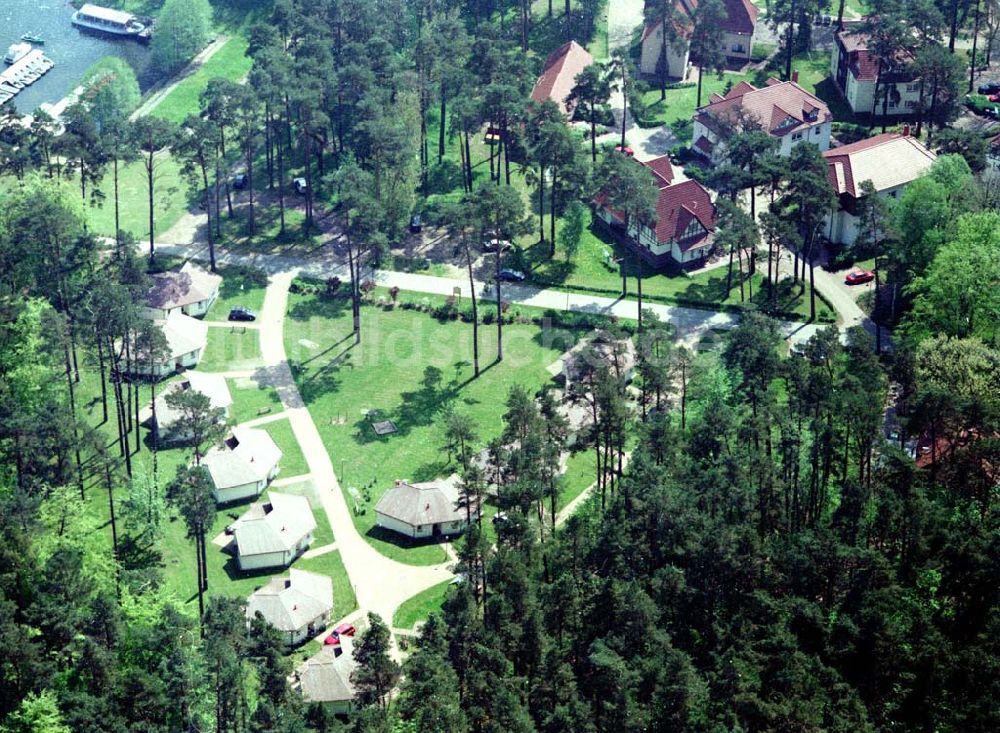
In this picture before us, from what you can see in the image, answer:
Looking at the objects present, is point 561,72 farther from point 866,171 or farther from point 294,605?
point 294,605

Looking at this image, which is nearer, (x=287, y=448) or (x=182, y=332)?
(x=287, y=448)

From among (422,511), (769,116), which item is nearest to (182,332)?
(422,511)

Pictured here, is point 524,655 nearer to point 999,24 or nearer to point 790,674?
point 790,674

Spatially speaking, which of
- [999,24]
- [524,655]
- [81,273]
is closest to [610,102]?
[999,24]

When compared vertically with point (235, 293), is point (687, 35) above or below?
above

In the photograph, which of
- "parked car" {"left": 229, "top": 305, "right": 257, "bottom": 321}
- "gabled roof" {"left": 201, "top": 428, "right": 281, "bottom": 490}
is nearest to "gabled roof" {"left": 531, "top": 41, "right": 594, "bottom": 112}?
"parked car" {"left": 229, "top": 305, "right": 257, "bottom": 321}
